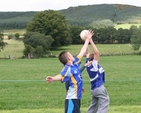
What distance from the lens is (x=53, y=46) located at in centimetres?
8219

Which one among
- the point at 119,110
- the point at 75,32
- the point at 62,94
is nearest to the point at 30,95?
the point at 62,94

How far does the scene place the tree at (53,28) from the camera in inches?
3214

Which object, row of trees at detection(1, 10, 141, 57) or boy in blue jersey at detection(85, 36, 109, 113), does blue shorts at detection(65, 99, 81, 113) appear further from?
row of trees at detection(1, 10, 141, 57)

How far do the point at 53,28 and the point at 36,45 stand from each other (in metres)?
13.4

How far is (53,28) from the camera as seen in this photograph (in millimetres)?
82812

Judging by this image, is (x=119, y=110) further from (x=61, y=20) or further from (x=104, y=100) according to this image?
(x=61, y=20)

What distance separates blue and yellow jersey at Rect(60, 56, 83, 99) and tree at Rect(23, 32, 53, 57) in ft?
194

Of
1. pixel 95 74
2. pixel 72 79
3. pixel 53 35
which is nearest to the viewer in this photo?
pixel 72 79

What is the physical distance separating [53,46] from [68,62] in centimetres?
7477

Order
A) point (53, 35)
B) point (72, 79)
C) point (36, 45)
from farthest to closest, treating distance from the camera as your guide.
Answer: point (53, 35) → point (36, 45) → point (72, 79)

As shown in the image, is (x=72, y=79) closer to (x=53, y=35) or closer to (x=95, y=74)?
(x=95, y=74)

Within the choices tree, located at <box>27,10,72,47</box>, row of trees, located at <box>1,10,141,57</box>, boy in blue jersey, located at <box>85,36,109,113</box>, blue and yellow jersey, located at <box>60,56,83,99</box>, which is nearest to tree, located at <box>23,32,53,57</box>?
row of trees, located at <box>1,10,141,57</box>

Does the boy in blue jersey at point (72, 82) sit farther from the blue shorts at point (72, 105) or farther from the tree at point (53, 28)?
the tree at point (53, 28)

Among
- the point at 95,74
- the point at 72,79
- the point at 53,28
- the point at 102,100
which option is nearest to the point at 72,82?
the point at 72,79
